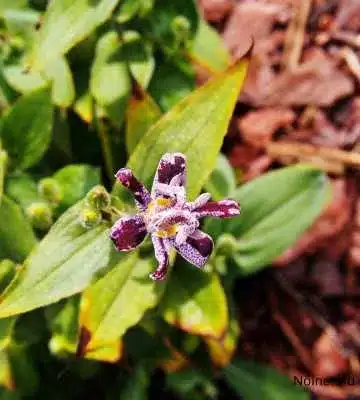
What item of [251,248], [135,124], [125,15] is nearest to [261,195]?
[251,248]

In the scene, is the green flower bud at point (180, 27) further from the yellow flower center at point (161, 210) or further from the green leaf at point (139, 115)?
the yellow flower center at point (161, 210)

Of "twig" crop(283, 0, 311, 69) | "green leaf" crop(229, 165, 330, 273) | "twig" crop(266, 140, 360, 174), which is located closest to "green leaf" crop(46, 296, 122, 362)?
"green leaf" crop(229, 165, 330, 273)

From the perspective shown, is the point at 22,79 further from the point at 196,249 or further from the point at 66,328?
the point at 196,249

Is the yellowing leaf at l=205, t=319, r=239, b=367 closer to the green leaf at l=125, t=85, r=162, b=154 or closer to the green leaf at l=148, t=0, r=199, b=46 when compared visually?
the green leaf at l=125, t=85, r=162, b=154

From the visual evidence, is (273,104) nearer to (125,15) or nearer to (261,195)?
(261,195)

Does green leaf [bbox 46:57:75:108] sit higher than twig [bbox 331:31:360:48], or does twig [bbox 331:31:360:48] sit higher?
green leaf [bbox 46:57:75:108]

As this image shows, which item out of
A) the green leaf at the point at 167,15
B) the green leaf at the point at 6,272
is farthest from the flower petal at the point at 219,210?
the green leaf at the point at 167,15
